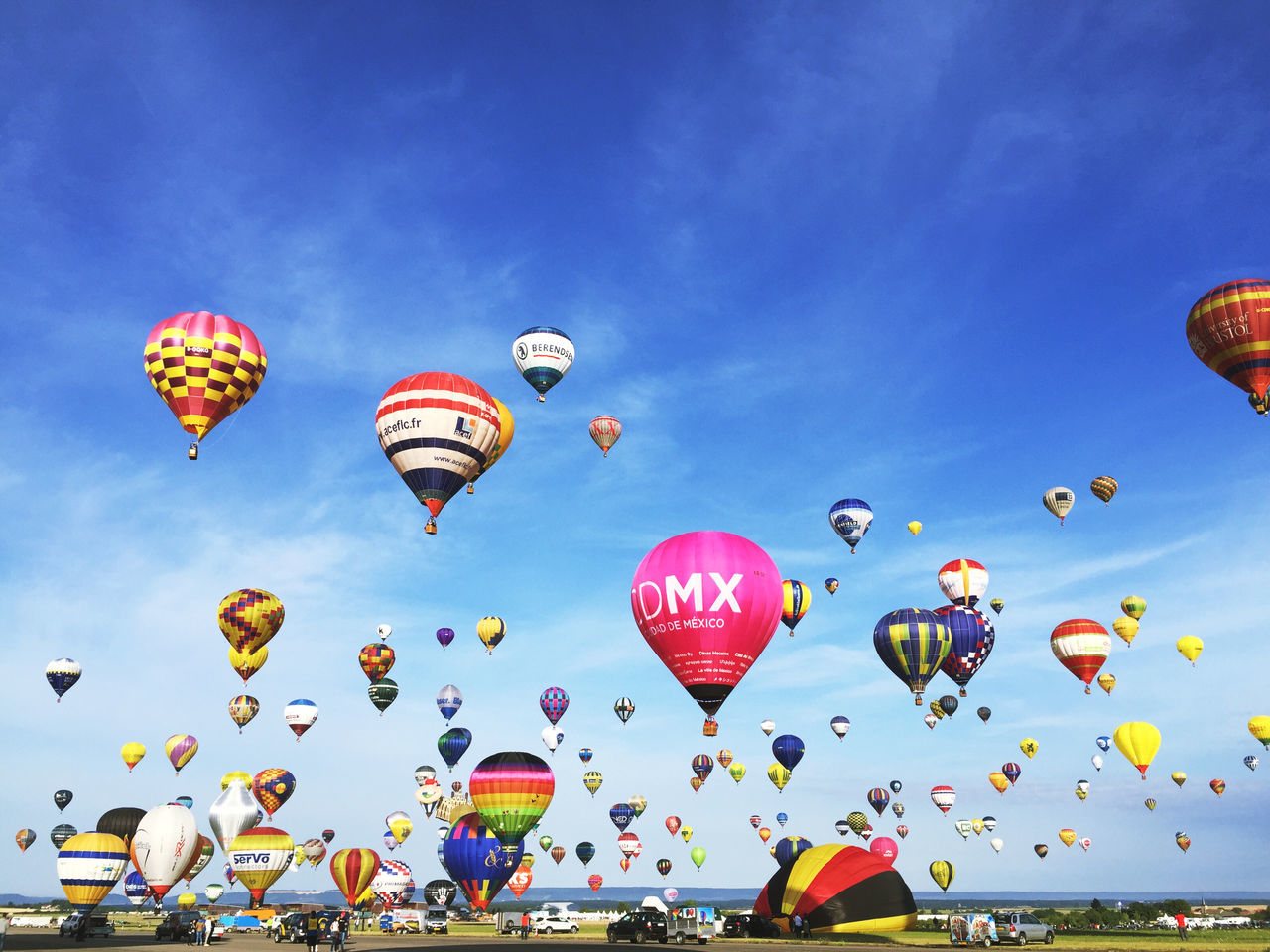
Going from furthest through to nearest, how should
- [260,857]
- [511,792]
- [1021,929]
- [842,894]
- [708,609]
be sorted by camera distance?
[260,857]
[511,792]
[842,894]
[1021,929]
[708,609]

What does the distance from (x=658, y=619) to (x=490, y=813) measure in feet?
60.7

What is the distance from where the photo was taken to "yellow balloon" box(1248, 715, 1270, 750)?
70.2m

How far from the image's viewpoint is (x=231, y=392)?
4044cm

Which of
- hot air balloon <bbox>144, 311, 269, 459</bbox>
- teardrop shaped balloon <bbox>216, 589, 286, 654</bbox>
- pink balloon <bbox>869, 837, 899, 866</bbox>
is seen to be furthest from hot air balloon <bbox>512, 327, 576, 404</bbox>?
pink balloon <bbox>869, 837, 899, 866</bbox>

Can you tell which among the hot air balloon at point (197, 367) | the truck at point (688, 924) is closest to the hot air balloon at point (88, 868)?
the hot air balloon at point (197, 367)

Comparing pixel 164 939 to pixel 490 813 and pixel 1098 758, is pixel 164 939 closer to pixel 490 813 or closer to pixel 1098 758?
pixel 490 813

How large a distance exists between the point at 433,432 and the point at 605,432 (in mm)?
18833

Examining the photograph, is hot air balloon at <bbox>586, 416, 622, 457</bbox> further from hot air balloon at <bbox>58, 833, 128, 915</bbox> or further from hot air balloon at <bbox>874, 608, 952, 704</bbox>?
hot air balloon at <bbox>58, 833, 128, 915</bbox>

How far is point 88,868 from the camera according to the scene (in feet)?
161

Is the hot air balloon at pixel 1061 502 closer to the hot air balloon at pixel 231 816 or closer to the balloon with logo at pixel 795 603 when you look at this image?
the balloon with logo at pixel 795 603

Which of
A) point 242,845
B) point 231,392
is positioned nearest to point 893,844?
point 242,845

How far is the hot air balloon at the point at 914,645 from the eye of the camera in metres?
48.9

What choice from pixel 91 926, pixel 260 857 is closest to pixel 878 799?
pixel 260 857

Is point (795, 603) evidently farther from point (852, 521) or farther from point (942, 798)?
point (942, 798)
